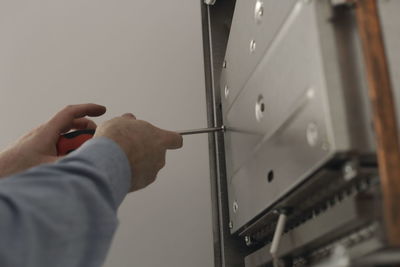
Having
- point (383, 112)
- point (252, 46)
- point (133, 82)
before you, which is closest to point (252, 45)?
point (252, 46)

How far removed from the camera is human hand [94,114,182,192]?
0.55 metres

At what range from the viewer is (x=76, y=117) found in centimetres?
75

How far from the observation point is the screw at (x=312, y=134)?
1.26 ft

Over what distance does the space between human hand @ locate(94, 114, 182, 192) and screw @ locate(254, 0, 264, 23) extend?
0.19m

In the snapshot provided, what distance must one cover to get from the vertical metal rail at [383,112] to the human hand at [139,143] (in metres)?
0.29

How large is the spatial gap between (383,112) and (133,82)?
65 cm

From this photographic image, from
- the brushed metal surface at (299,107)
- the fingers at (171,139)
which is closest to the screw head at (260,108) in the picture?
the brushed metal surface at (299,107)

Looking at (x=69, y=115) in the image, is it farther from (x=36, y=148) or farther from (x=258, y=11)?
(x=258, y=11)

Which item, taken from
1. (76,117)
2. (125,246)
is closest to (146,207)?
(125,246)

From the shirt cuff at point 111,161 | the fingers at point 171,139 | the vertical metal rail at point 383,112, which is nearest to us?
the vertical metal rail at point 383,112

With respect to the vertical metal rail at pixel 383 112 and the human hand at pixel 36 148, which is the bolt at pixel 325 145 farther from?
the human hand at pixel 36 148

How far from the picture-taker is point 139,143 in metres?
0.57

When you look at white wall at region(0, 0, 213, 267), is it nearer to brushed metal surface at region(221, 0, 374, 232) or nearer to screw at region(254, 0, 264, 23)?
brushed metal surface at region(221, 0, 374, 232)

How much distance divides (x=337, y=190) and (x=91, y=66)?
2.13 ft
